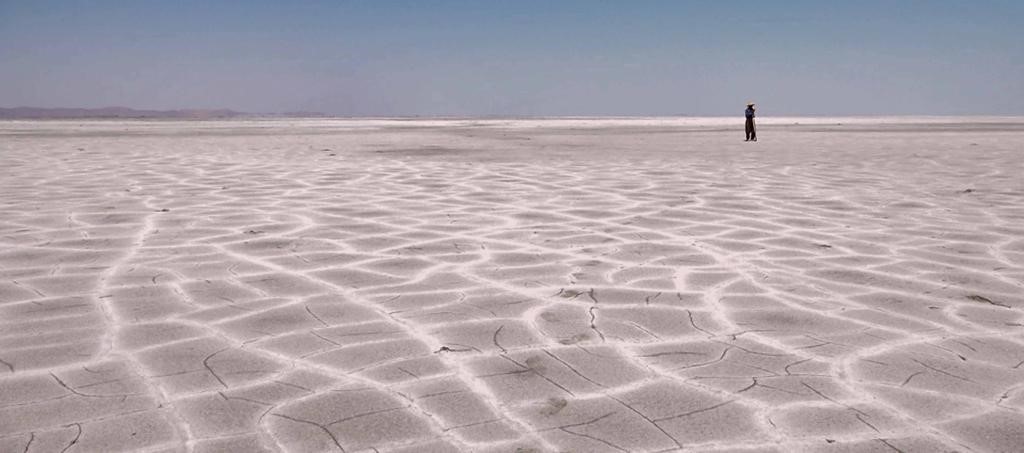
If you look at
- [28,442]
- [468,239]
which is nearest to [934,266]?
[468,239]

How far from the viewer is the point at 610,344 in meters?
2.29

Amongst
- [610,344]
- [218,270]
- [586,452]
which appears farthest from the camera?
[218,270]

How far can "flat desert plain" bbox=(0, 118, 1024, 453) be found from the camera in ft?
5.70

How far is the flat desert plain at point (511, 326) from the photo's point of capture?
5.70 ft

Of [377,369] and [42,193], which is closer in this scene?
[377,369]

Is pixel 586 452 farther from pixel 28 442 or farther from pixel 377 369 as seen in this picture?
pixel 28 442

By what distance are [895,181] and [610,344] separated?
5730 mm

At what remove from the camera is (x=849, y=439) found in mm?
1671

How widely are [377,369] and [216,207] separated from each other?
11.4ft

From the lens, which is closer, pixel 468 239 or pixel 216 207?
pixel 468 239

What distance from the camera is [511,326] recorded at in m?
2.46

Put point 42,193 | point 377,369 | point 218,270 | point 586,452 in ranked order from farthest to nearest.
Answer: point 42,193, point 218,270, point 377,369, point 586,452

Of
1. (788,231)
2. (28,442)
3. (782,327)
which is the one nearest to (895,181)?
(788,231)

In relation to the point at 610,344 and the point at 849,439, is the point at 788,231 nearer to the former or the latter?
the point at 610,344
